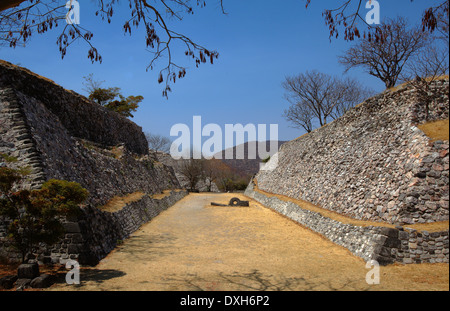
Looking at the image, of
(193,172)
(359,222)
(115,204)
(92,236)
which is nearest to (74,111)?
(115,204)

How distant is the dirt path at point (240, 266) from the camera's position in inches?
239

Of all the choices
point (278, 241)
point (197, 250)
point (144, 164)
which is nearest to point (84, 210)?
point (197, 250)

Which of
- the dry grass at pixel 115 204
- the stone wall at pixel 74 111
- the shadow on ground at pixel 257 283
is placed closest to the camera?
the shadow on ground at pixel 257 283

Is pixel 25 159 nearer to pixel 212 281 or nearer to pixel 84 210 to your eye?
pixel 84 210

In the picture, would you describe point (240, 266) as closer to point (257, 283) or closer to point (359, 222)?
point (257, 283)

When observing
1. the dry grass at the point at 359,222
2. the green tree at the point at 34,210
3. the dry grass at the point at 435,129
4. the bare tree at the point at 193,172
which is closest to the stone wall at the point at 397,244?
the dry grass at the point at 359,222

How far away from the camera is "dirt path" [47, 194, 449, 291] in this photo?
6059 millimetres

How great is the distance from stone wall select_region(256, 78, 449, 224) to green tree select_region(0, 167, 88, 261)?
847 cm

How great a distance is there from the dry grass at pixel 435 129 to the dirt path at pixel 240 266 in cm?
370

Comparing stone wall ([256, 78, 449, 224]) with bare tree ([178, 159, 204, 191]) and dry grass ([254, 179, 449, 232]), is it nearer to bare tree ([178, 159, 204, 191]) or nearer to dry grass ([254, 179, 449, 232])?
dry grass ([254, 179, 449, 232])

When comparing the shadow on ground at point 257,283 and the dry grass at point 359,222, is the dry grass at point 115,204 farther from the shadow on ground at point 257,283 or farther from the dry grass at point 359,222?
the dry grass at point 359,222

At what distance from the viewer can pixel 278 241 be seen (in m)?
10.7

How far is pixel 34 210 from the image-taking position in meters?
6.43
